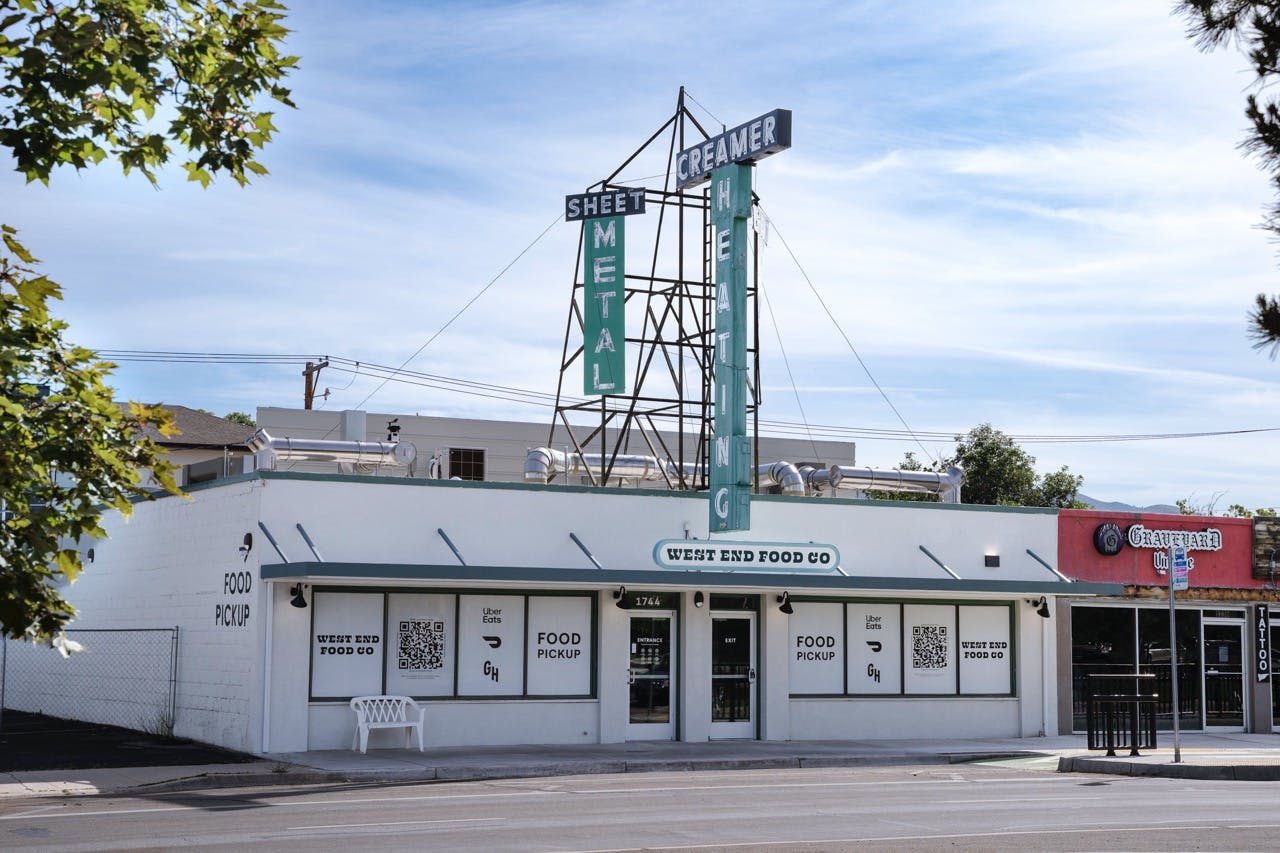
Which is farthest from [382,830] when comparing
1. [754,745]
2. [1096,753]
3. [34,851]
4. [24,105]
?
[1096,753]

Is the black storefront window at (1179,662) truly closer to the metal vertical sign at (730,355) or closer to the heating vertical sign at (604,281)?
the metal vertical sign at (730,355)

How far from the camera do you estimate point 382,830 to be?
556 inches

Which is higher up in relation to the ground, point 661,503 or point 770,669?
point 661,503

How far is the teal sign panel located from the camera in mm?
30078

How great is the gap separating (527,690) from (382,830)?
10.3 meters

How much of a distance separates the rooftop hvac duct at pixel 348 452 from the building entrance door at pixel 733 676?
6.84m

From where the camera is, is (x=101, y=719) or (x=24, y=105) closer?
(x=24, y=105)

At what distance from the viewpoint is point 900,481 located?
3200cm

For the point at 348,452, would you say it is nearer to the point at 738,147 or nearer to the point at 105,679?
the point at 105,679

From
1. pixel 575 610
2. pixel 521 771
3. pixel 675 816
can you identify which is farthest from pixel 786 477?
pixel 675 816

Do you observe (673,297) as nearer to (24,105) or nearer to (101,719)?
(101,719)

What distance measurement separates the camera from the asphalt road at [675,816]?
44.0 ft

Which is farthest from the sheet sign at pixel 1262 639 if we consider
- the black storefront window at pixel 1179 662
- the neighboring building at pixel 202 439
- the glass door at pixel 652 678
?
the neighboring building at pixel 202 439

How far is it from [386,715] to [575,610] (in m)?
3.75
